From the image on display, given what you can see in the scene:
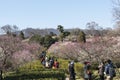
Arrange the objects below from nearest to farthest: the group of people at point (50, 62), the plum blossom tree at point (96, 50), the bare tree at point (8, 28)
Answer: the group of people at point (50, 62), the plum blossom tree at point (96, 50), the bare tree at point (8, 28)

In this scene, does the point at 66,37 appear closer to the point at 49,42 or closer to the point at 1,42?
the point at 49,42

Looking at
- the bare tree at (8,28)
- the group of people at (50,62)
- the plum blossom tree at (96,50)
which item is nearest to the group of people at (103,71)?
the plum blossom tree at (96,50)

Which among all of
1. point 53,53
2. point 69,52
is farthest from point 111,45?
point 53,53

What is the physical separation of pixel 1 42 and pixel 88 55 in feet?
30.0

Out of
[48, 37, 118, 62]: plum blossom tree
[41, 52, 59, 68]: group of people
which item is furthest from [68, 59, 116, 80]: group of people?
[41, 52, 59, 68]: group of people

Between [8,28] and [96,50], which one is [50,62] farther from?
[8,28]

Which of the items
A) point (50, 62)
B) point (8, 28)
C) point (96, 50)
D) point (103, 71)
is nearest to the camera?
point (103, 71)

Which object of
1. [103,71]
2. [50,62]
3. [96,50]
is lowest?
[50,62]

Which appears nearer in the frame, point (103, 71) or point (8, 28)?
point (103, 71)

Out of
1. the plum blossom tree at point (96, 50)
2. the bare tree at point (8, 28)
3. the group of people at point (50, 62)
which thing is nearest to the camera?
the group of people at point (50, 62)

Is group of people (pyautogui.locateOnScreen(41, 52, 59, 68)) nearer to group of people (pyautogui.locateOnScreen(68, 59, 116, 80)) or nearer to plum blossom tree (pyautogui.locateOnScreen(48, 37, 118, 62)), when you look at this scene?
plum blossom tree (pyautogui.locateOnScreen(48, 37, 118, 62))

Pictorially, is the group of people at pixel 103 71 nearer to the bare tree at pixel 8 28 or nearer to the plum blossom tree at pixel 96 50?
the plum blossom tree at pixel 96 50

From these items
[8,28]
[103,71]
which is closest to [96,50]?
[103,71]

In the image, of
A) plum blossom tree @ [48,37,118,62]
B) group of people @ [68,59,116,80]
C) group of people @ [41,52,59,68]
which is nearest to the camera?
group of people @ [68,59,116,80]
